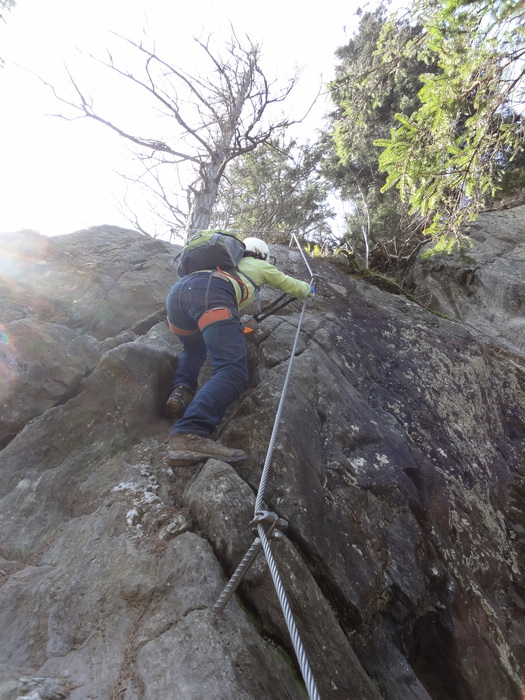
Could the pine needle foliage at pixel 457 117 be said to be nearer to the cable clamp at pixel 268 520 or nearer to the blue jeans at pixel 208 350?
the blue jeans at pixel 208 350

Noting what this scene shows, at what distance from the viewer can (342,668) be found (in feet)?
6.31

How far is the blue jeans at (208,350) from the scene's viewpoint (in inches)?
110

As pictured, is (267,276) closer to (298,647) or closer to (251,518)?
(251,518)

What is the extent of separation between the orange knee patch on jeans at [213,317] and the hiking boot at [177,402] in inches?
25.1

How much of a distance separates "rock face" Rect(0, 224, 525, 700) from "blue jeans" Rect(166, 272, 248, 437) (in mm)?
265

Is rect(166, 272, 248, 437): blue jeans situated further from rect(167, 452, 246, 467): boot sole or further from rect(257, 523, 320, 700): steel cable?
rect(257, 523, 320, 700): steel cable

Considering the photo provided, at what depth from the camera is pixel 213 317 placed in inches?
124

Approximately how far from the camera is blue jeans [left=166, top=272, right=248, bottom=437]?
2789 mm

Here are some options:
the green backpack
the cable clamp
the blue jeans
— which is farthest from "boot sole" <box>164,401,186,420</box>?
the cable clamp

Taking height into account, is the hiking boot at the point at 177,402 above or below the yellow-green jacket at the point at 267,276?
below

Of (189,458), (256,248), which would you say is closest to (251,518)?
(189,458)

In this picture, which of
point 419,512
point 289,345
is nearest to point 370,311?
point 289,345

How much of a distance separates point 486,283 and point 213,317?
696 cm

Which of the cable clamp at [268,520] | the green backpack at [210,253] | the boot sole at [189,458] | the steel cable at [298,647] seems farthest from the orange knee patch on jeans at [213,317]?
the steel cable at [298,647]
